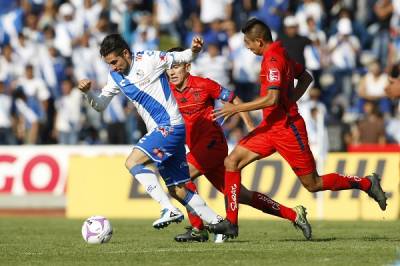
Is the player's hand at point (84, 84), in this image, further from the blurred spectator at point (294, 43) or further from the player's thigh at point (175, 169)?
the blurred spectator at point (294, 43)

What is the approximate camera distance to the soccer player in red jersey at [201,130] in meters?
13.8

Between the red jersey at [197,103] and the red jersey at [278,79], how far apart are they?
4.25 ft

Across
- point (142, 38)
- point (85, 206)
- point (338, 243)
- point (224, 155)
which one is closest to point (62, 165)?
point (85, 206)

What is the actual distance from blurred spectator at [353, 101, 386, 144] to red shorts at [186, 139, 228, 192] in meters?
10.3

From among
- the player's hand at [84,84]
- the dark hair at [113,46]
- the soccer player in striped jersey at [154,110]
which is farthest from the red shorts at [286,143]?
the player's hand at [84,84]

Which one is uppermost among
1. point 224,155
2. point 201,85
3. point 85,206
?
point 201,85

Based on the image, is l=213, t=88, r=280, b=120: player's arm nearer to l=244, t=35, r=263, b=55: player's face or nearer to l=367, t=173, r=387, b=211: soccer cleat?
l=244, t=35, r=263, b=55: player's face

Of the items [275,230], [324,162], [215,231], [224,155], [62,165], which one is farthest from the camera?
[62,165]

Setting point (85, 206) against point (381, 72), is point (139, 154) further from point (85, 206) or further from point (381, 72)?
point (381, 72)

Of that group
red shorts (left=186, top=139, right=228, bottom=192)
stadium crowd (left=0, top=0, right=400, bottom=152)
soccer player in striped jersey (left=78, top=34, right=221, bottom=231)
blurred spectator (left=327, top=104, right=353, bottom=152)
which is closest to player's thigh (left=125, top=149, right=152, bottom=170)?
soccer player in striped jersey (left=78, top=34, right=221, bottom=231)

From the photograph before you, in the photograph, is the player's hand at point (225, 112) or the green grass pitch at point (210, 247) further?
the player's hand at point (225, 112)

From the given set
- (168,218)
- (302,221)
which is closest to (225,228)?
(168,218)

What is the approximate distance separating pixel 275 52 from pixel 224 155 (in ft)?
5.96

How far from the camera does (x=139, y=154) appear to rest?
1306 cm
